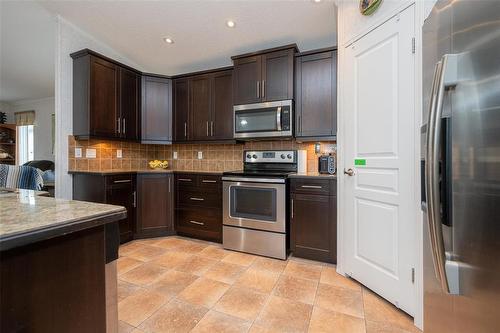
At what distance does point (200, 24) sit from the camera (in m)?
2.64

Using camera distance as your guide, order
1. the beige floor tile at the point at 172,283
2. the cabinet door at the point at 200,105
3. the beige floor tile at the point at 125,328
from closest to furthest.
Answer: the beige floor tile at the point at 125,328
the beige floor tile at the point at 172,283
the cabinet door at the point at 200,105

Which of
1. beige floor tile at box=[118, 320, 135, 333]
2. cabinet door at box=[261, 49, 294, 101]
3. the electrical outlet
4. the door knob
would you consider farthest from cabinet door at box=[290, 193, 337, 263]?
the electrical outlet

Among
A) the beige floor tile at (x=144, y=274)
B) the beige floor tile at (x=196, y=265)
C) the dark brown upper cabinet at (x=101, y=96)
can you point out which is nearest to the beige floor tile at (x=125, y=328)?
the beige floor tile at (x=144, y=274)

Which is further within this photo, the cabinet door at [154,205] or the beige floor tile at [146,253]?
the cabinet door at [154,205]

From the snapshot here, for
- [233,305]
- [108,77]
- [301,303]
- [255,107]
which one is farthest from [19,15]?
[301,303]

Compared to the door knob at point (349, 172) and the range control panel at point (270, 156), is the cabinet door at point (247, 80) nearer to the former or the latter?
the range control panel at point (270, 156)

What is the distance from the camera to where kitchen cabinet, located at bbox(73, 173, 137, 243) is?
2609 millimetres

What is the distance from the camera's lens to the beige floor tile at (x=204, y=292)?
170 cm

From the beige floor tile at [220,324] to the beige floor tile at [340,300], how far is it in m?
0.58

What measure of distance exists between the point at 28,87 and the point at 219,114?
5.18 m

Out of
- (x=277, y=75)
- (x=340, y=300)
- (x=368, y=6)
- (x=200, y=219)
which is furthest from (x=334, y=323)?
(x=277, y=75)

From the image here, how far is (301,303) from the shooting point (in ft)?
5.51

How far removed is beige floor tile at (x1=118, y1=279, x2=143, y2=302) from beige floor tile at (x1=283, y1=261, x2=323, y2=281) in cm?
130

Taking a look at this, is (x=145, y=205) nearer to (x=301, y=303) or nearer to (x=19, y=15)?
(x=301, y=303)
